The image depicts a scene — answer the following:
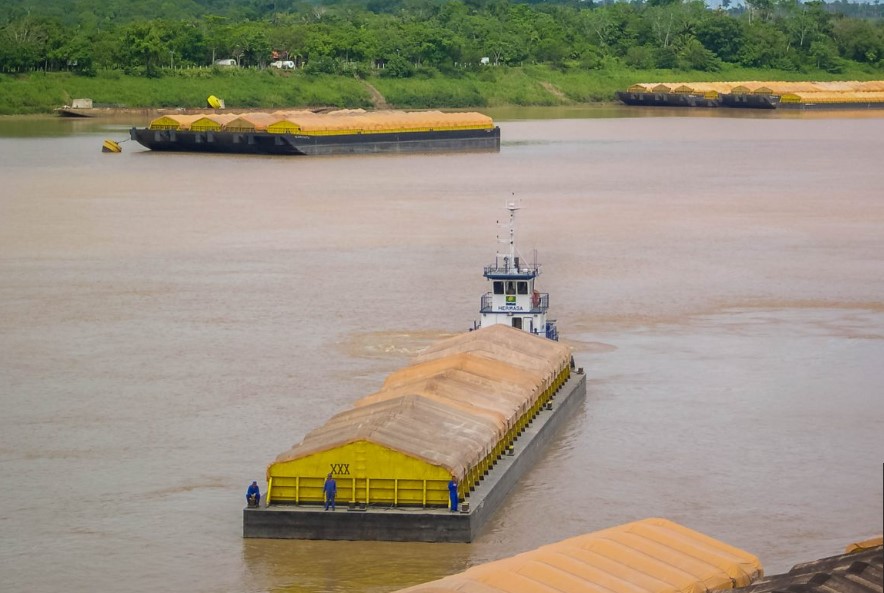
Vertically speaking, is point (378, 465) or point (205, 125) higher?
point (378, 465)

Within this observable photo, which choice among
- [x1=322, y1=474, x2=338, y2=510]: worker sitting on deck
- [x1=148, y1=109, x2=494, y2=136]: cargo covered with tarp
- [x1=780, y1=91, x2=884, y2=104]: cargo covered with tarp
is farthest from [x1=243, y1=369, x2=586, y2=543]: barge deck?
[x1=780, y1=91, x2=884, y2=104]: cargo covered with tarp

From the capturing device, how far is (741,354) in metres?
34.6

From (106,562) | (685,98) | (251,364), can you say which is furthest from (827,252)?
(685,98)

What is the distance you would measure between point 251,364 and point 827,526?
14.1 meters

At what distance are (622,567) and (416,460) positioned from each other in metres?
Answer: 5.01

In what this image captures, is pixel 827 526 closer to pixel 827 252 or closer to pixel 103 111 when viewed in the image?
pixel 827 252

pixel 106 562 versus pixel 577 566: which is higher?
pixel 577 566

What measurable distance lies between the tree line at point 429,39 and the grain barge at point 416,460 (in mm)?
99925

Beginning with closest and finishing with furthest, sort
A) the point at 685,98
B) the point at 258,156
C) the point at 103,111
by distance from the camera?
the point at 258,156 < the point at 103,111 < the point at 685,98

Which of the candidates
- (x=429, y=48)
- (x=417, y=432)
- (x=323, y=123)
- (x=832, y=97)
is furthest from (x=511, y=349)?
(x=832, y=97)

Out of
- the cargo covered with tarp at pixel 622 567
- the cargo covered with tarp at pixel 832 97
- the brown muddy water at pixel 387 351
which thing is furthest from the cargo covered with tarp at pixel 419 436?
the cargo covered with tarp at pixel 832 97

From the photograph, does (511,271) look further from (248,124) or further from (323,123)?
(323,123)

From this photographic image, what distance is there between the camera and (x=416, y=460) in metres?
22.1

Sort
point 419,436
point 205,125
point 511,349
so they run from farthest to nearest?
1. point 205,125
2. point 511,349
3. point 419,436
